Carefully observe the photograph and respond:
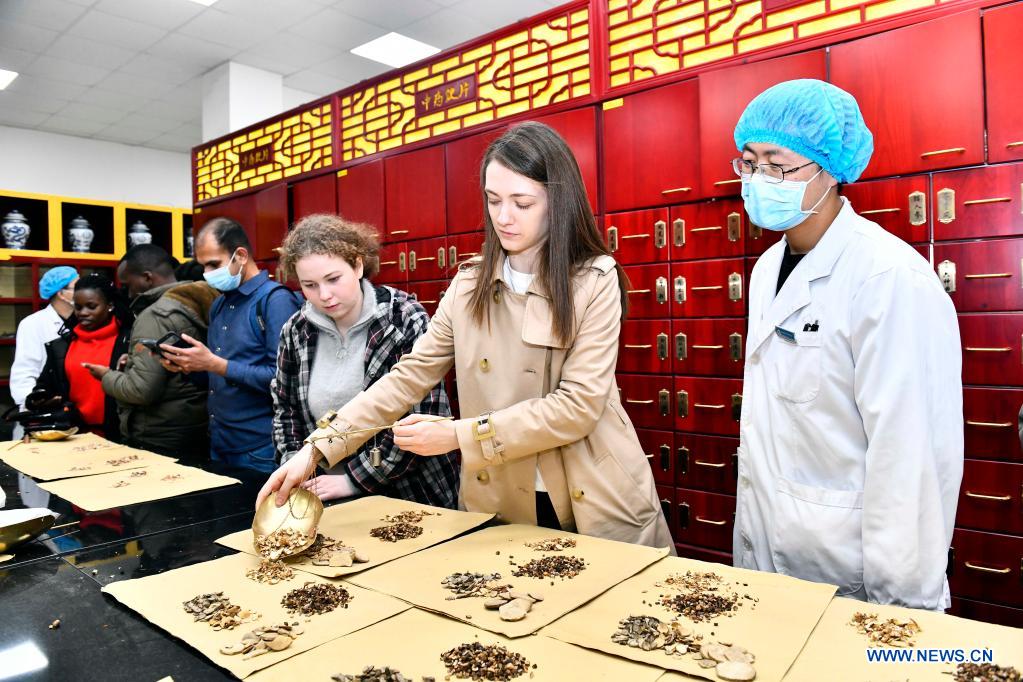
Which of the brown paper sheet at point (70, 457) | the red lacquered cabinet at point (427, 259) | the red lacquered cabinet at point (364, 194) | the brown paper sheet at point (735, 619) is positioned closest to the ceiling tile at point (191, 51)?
the red lacquered cabinet at point (364, 194)

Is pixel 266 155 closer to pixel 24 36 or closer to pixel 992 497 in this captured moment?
pixel 24 36

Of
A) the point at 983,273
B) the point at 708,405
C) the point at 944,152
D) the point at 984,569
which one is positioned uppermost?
the point at 944,152

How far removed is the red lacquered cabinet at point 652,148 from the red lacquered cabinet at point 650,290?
0.31m

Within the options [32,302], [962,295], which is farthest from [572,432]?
[32,302]

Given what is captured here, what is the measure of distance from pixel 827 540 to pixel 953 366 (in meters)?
0.38

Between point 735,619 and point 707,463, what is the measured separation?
227 cm

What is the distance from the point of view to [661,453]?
3.31 meters

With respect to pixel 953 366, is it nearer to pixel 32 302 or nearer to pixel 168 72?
pixel 168 72

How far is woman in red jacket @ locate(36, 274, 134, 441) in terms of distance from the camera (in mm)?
3273

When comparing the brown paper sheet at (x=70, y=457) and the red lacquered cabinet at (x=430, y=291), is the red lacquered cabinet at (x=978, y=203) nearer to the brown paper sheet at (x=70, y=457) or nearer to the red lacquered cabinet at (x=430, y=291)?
the red lacquered cabinet at (x=430, y=291)

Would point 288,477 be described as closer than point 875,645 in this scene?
No

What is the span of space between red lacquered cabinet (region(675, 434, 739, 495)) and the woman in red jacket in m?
2.67

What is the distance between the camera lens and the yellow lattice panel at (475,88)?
355 centimetres

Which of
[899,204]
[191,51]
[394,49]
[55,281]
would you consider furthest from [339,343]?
[191,51]
